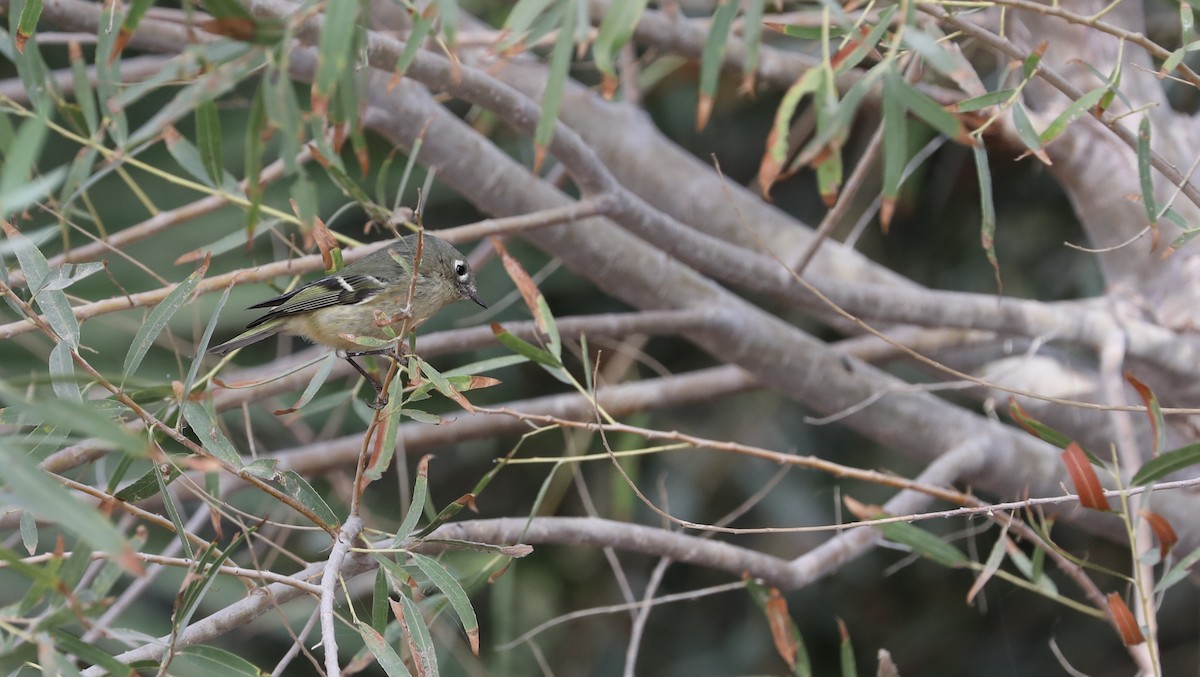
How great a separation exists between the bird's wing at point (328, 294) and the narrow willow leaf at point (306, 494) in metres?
0.56

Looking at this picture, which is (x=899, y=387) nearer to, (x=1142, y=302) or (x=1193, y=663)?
(x=1142, y=302)

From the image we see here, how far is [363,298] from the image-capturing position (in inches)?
84.4

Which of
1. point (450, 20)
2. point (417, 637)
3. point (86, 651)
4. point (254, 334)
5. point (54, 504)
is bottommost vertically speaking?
point (254, 334)

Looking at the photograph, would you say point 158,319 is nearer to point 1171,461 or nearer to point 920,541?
point 920,541

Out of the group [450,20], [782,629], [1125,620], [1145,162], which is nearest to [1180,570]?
[1125,620]

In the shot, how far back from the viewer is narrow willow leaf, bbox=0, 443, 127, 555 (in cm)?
77

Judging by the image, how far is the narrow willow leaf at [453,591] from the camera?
48.4 inches

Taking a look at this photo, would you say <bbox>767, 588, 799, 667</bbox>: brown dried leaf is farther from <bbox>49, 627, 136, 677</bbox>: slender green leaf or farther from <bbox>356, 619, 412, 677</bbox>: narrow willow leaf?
<bbox>49, 627, 136, 677</bbox>: slender green leaf

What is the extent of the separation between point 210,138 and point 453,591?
541 millimetres

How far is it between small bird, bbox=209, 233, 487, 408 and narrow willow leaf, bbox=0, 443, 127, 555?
1068 millimetres

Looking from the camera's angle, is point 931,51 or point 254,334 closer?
point 931,51

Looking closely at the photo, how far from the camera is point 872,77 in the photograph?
3.01 feet

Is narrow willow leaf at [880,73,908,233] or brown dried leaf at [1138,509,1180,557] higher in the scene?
narrow willow leaf at [880,73,908,233]

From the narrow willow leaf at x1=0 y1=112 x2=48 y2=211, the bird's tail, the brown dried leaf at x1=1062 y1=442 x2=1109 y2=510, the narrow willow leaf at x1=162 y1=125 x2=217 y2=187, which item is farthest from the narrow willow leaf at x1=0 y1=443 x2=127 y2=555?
the bird's tail
